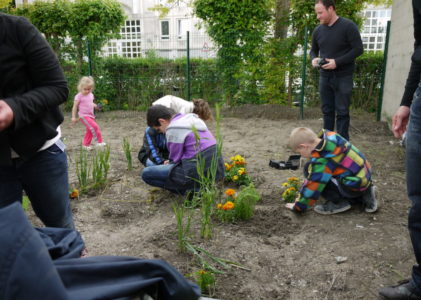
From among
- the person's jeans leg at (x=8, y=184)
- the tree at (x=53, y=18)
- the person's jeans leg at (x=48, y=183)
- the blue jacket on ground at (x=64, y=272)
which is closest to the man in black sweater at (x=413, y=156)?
the blue jacket on ground at (x=64, y=272)

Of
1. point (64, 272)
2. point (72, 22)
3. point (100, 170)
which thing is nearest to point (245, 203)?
point (100, 170)

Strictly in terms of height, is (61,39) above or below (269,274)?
above

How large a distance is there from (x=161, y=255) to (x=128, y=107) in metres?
7.38

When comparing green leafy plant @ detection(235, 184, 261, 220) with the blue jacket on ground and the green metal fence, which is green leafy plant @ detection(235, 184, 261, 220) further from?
the green metal fence

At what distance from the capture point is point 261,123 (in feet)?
25.7

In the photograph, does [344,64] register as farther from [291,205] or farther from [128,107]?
[128,107]

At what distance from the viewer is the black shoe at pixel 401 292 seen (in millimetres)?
2012

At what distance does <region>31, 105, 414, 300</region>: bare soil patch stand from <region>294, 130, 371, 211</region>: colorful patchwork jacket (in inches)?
12.0

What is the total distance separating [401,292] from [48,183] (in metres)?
1.91

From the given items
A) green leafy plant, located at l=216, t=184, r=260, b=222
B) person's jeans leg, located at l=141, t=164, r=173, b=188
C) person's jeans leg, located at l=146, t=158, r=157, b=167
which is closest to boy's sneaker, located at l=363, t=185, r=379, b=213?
green leafy plant, located at l=216, t=184, r=260, b=222

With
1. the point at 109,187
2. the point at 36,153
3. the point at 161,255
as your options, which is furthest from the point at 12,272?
the point at 109,187

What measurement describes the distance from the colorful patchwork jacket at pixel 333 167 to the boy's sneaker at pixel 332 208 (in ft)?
0.77

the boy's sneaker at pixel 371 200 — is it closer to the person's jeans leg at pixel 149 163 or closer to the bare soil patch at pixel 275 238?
the bare soil patch at pixel 275 238

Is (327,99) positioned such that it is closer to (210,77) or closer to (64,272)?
(210,77)
